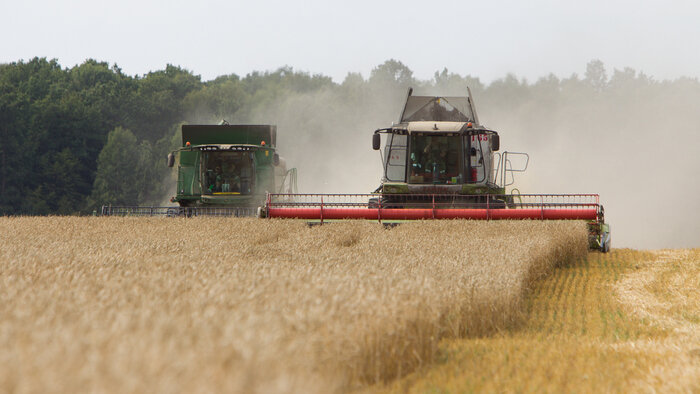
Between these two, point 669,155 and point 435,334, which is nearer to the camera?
point 435,334

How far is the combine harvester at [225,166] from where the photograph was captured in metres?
17.9

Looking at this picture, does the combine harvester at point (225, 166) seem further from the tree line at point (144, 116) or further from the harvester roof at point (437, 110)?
the tree line at point (144, 116)

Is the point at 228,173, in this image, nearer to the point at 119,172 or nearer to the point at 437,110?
the point at 437,110

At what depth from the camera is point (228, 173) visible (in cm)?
1820

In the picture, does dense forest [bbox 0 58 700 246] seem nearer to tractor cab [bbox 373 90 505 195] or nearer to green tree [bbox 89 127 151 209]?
green tree [bbox 89 127 151 209]

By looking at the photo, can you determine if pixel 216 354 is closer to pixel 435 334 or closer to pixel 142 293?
pixel 142 293

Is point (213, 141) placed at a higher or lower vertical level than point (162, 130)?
lower

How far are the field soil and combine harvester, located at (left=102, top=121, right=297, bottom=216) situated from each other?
31.5 ft

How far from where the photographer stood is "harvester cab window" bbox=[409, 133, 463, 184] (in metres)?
15.5

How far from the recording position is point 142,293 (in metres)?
4.18

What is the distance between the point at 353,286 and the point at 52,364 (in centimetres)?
240

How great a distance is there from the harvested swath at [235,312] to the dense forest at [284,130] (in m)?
26.0

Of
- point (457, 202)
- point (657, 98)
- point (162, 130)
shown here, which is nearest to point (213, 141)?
point (457, 202)

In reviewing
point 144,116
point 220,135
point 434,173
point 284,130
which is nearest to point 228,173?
point 220,135
